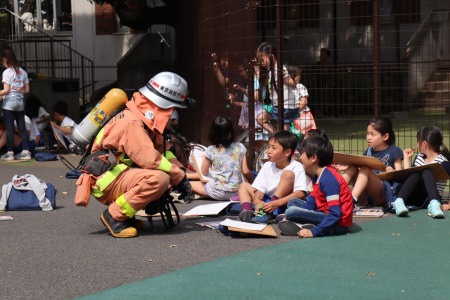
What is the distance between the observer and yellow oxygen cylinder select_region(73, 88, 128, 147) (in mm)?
9133

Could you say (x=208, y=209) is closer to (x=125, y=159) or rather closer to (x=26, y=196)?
(x=125, y=159)

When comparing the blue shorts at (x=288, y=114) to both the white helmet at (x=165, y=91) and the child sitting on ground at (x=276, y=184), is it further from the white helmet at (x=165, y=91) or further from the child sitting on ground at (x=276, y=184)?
the white helmet at (x=165, y=91)

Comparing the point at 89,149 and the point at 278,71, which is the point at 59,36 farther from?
the point at 89,149

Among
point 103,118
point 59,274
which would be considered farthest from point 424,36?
point 59,274

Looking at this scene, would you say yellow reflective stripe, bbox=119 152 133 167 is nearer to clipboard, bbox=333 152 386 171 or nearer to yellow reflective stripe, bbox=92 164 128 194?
yellow reflective stripe, bbox=92 164 128 194

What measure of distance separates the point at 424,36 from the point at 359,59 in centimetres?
190

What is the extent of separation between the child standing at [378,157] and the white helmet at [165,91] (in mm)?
2078

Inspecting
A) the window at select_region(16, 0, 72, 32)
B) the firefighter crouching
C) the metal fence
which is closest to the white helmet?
the firefighter crouching

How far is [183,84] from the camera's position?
8.74m

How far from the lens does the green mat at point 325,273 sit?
6.52m

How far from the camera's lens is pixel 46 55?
88.4ft

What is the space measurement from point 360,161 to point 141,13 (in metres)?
13.7

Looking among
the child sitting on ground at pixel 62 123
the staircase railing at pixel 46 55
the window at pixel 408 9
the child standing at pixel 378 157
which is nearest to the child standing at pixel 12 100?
the child sitting on ground at pixel 62 123

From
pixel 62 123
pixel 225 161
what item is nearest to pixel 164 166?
pixel 225 161
